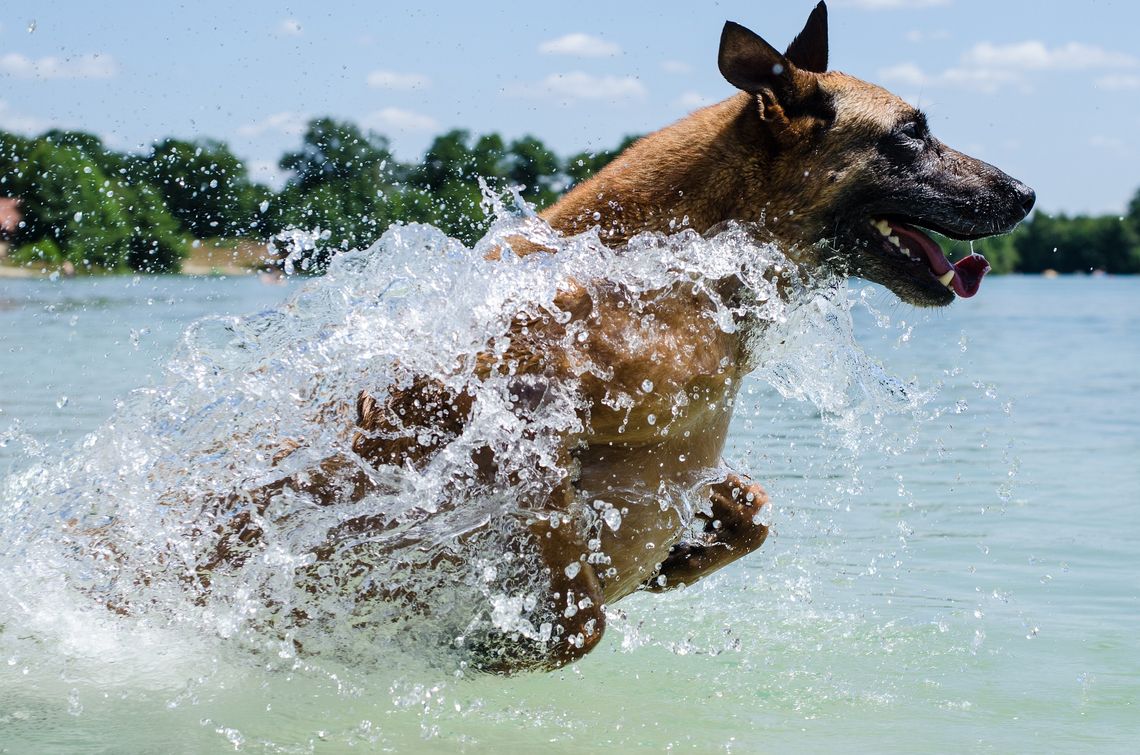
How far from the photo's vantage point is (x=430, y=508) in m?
4.61

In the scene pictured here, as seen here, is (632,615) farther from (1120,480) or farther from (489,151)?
(1120,480)

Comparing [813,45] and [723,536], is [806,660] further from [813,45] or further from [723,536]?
[813,45]

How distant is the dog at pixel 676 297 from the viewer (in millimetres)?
4406

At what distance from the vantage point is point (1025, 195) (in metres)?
4.90

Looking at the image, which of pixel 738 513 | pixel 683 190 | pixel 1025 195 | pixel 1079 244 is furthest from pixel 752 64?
pixel 1079 244

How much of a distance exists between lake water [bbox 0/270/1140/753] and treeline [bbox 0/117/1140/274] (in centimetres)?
159

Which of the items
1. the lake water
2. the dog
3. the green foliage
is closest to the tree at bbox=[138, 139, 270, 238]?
the green foliage

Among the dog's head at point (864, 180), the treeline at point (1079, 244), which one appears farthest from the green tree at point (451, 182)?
the treeline at point (1079, 244)

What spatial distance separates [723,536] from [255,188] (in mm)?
5124

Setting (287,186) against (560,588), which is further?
(287,186)

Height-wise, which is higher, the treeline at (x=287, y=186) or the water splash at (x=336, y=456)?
the treeline at (x=287, y=186)

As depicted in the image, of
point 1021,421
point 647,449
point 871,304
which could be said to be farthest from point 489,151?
point 1021,421

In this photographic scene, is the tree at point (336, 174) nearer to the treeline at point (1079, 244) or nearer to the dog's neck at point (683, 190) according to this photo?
the dog's neck at point (683, 190)

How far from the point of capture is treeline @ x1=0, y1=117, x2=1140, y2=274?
7.48m
